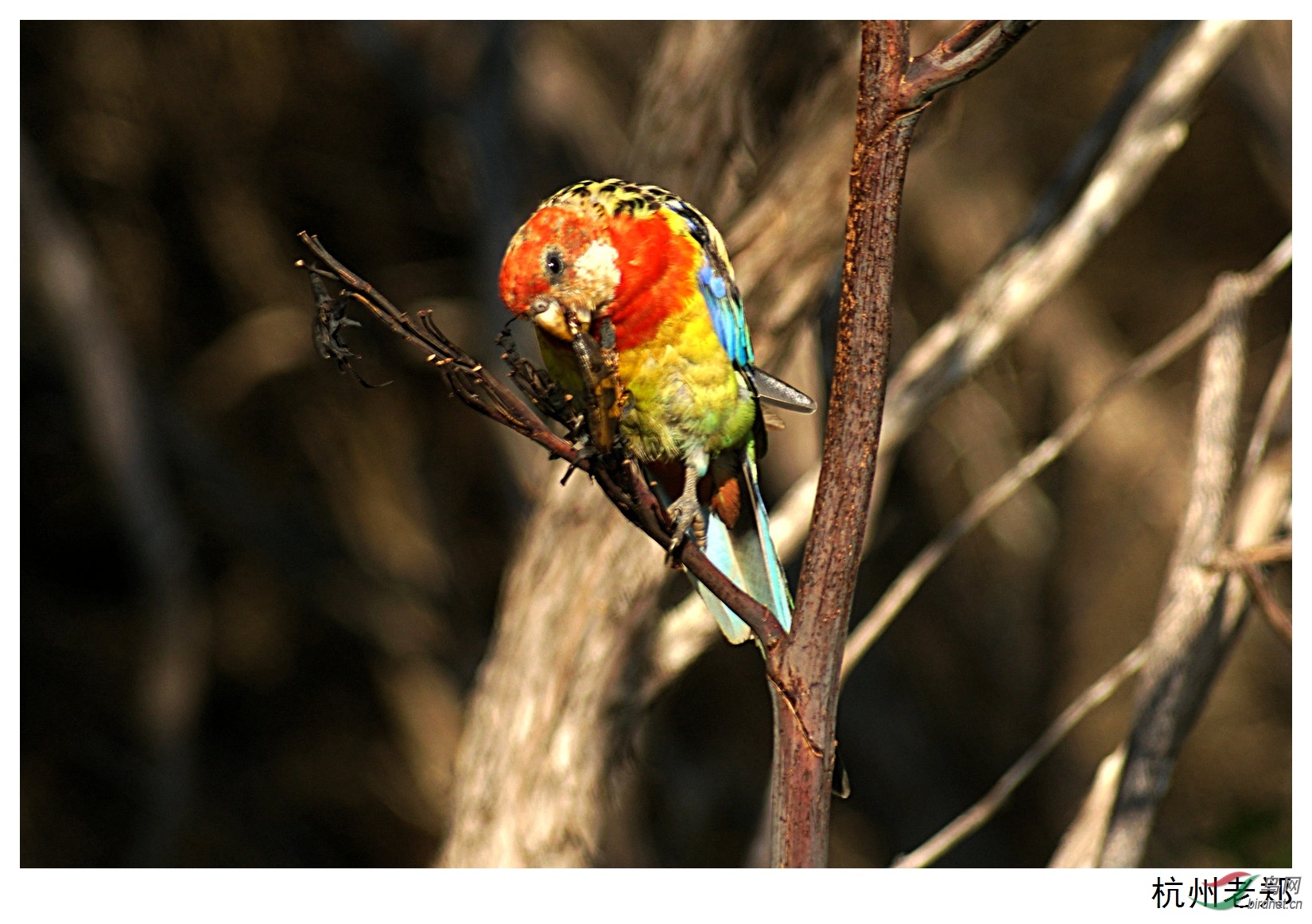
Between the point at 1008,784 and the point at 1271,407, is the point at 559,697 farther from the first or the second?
the point at 1271,407

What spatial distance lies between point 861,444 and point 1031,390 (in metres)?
3.75

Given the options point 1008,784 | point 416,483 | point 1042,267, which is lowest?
point 1008,784

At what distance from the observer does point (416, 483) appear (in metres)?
4.77

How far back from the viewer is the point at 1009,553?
4801mm

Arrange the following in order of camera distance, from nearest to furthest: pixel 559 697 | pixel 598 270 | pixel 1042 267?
pixel 598 270 < pixel 1042 267 < pixel 559 697

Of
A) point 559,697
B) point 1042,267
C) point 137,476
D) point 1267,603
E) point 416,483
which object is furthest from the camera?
point 416,483

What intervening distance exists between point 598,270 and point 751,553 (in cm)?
59

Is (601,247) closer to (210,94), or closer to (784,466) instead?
(784,466)

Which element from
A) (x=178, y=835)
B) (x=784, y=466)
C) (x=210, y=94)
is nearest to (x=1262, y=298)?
(x=784, y=466)

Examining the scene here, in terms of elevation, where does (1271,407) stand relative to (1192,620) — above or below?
above

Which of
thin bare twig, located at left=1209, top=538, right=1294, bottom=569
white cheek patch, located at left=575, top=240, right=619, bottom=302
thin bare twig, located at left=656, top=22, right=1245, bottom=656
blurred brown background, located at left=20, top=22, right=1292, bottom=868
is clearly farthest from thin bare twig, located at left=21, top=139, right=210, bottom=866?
thin bare twig, located at left=1209, top=538, right=1294, bottom=569

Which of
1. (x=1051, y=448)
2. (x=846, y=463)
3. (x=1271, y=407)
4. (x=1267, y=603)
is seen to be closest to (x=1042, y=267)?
(x=1051, y=448)

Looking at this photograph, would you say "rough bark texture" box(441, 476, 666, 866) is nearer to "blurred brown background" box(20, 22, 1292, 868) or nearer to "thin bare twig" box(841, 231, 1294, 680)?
"thin bare twig" box(841, 231, 1294, 680)

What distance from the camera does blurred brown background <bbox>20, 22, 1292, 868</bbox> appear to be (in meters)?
4.41
